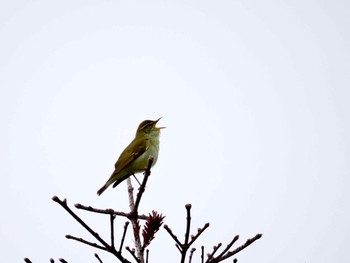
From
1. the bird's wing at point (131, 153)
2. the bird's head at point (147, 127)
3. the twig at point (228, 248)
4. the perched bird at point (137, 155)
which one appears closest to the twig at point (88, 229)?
the twig at point (228, 248)

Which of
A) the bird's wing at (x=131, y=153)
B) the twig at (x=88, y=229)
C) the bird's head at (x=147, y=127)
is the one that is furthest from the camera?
the bird's head at (x=147, y=127)

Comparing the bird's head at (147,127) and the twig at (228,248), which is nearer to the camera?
the twig at (228,248)

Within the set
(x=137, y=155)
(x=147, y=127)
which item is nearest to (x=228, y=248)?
(x=137, y=155)

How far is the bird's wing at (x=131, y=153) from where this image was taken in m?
7.39

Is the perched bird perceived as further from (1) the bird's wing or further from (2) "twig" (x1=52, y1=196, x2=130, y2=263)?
(2) "twig" (x1=52, y1=196, x2=130, y2=263)

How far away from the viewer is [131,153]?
7.70 m

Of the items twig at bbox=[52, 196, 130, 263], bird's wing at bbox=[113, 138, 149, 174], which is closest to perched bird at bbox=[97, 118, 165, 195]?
bird's wing at bbox=[113, 138, 149, 174]

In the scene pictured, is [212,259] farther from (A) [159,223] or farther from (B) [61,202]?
(B) [61,202]

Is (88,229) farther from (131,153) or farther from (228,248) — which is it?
(131,153)

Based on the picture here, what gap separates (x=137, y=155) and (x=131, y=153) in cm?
12

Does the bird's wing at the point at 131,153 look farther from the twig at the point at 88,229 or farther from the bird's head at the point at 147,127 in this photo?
the twig at the point at 88,229

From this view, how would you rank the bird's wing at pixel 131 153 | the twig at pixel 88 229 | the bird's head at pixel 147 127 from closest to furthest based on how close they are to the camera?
the twig at pixel 88 229 → the bird's wing at pixel 131 153 → the bird's head at pixel 147 127

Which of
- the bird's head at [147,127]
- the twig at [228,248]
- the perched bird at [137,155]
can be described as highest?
the bird's head at [147,127]

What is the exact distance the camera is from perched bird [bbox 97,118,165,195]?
7.41 meters
